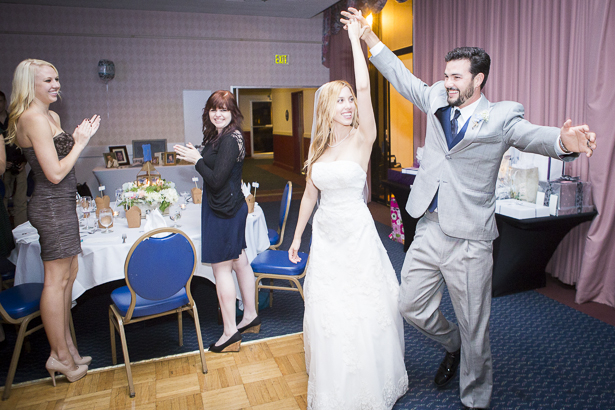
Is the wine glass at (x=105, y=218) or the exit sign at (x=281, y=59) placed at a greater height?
the exit sign at (x=281, y=59)

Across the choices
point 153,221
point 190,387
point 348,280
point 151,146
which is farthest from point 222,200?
point 151,146

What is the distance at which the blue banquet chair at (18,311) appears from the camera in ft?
8.31

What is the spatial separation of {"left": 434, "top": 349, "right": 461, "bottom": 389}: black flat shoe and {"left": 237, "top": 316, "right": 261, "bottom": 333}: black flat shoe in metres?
1.25

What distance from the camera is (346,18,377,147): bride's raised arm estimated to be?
2078 millimetres

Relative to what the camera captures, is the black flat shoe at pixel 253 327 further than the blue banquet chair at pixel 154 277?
Yes

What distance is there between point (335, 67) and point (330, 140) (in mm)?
6409

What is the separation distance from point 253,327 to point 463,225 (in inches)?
67.8

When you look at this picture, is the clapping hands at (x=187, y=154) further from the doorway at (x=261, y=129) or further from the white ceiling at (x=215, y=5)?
the doorway at (x=261, y=129)

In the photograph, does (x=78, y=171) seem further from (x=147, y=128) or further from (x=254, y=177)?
(x=254, y=177)

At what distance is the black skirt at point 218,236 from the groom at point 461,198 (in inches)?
42.1

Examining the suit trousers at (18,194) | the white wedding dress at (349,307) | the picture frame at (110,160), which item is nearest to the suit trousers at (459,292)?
the white wedding dress at (349,307)

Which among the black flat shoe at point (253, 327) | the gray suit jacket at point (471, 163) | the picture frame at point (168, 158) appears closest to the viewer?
the gray suit jacket at point (471, 163)

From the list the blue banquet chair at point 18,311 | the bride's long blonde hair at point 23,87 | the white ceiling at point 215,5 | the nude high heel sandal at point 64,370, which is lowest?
the nude high heel sandal at point 64,370

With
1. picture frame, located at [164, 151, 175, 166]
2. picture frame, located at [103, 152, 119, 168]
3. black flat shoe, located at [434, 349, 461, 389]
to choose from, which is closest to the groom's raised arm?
black flat shoe, located at [434, 349, 461, 389]
